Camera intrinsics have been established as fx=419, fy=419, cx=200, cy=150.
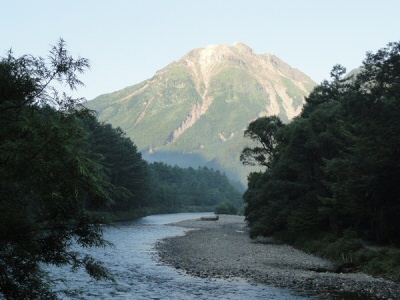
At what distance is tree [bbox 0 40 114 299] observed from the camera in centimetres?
1141

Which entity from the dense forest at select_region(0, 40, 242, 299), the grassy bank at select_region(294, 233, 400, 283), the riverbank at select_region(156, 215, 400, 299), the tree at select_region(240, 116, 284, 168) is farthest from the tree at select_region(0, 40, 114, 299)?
the tree at select_region(240, 116, 284, 168)

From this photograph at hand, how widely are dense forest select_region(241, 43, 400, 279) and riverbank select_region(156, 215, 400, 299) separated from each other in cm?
344

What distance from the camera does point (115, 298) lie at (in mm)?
23734

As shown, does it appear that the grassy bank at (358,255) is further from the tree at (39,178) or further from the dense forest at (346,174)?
the tree at (39,178)

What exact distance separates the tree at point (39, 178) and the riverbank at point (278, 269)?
16.5 m

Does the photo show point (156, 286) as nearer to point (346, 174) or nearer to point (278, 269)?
point (278, 269)

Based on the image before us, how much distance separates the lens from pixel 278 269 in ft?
112

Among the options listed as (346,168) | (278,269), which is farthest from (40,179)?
(346,168)

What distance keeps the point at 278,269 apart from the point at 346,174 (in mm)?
11702

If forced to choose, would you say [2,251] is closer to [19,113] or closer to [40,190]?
[40,190]

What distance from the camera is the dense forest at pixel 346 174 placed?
113 feet

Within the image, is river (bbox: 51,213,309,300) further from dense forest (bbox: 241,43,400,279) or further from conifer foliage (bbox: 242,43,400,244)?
conifer foliage (bbox: 242,43,400,244)

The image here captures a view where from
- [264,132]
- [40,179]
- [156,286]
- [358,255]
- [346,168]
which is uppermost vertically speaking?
[264,132]

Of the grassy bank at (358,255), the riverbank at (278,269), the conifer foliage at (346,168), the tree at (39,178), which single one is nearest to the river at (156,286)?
the riverbank at (278,269)
